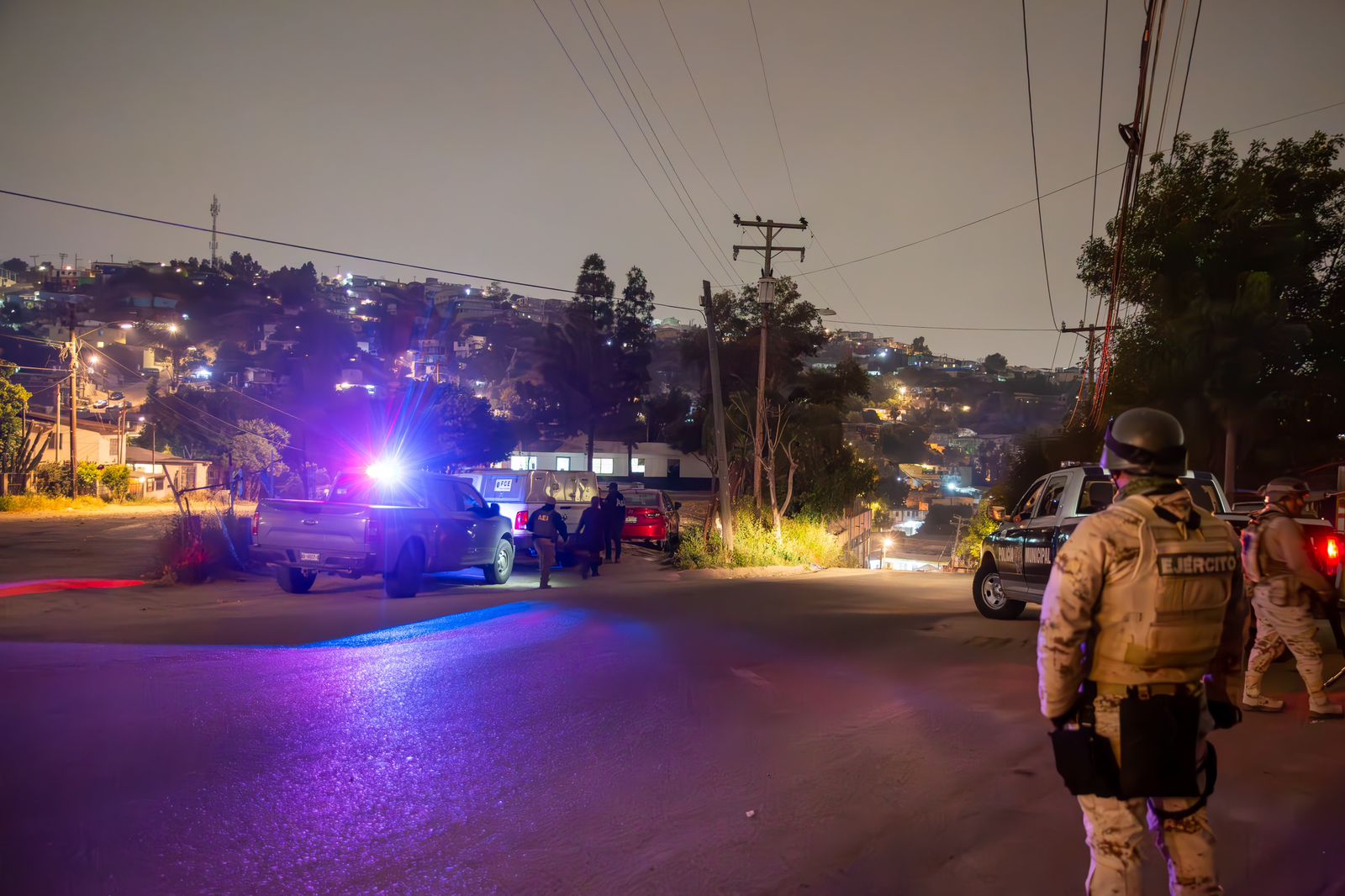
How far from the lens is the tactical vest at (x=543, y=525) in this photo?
17.8 metres

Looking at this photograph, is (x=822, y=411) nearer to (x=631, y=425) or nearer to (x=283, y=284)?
(x=631, y=425)

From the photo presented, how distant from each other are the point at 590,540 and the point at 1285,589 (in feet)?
47.1

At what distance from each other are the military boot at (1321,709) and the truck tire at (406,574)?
11.3 metres

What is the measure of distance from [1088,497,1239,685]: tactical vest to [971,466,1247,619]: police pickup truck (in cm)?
642

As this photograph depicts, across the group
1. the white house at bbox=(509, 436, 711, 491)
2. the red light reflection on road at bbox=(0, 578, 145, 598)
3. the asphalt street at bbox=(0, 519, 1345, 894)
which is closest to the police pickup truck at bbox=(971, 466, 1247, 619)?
the asphalt street at bbox=(0, 519, 1345, 894)

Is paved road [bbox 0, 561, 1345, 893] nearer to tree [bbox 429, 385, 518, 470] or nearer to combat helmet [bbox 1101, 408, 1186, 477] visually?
combat helmet [bbox 1101, 408, 1186, 477]

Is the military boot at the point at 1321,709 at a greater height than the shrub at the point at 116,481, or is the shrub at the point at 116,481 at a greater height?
the shrub at the point at 116,481

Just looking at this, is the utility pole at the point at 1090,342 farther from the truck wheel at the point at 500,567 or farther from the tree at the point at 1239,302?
the truck wheel at the point at 500,567

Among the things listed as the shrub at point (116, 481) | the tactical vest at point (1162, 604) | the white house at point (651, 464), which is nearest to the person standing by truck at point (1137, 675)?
the tactical vest at point (1162, 604)

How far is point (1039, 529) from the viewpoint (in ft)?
38.1

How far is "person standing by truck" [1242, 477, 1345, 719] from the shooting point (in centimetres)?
667

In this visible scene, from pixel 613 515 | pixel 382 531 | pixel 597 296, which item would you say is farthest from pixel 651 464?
pixel 382 531

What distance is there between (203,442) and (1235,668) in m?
53.1

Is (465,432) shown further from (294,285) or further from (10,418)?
(294,285)
